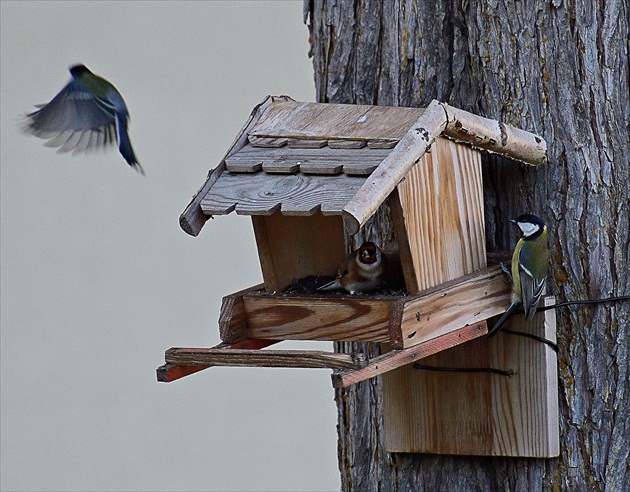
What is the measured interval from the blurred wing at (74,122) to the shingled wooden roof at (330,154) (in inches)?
24.6

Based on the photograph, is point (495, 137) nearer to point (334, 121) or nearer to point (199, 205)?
point (334, 121)

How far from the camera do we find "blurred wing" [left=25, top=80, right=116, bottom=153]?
2623mm

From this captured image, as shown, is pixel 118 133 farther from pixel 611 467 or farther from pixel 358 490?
pixel 611 467

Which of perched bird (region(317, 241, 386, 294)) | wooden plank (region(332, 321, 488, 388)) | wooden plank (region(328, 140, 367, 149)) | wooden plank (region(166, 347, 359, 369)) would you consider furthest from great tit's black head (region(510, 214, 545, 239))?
wooden plank (region(166, 347, 359, 369))

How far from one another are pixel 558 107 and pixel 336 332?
777 mm

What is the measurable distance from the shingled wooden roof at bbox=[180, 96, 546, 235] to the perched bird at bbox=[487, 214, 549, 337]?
0.16m

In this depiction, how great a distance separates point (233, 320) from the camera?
81.7 inches

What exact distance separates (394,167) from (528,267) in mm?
487

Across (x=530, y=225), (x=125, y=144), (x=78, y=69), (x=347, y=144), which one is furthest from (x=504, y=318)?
(x=78, y=69)

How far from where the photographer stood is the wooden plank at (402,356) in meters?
1.69

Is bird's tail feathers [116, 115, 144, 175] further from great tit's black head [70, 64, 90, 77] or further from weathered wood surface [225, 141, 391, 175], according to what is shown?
weathered wood surface [225, 141, 391, 175]

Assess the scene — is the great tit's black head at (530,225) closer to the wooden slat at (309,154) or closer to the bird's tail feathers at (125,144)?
the wooden slat at (309,154)

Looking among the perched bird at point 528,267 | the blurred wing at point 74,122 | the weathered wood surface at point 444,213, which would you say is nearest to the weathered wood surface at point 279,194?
the weathered wood surface at point 444,213

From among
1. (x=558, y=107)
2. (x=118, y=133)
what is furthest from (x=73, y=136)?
(x=558, y=107)
